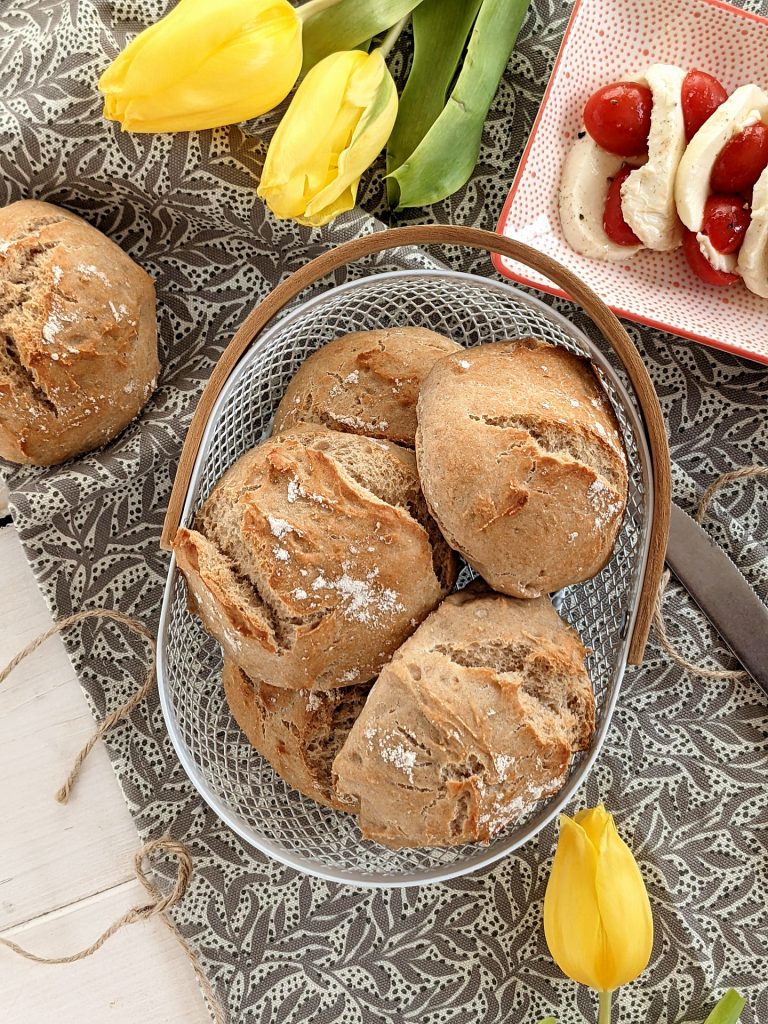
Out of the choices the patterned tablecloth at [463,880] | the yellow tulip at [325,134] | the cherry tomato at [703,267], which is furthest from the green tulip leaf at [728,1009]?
the yellow tulip at [325,134]

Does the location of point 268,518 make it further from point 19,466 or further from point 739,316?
point 739,316

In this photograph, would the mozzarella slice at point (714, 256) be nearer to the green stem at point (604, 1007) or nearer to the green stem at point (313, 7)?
the green stem at point (313, 7)

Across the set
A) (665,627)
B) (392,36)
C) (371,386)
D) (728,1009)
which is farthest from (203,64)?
(728,1009)

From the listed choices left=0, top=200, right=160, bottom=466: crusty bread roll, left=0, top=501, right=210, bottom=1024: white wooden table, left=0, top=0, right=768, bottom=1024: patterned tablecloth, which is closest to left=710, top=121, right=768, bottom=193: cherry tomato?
left=0, top=0, right=768, bottom=1024: patterned tablecloth

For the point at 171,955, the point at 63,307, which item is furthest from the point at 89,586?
the point at 171,955

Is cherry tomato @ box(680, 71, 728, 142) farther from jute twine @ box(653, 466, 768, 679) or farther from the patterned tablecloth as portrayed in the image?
jute twine @ box(653, 466, 768, 679)

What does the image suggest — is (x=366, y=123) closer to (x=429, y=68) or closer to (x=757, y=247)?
(x=429, y=68)
